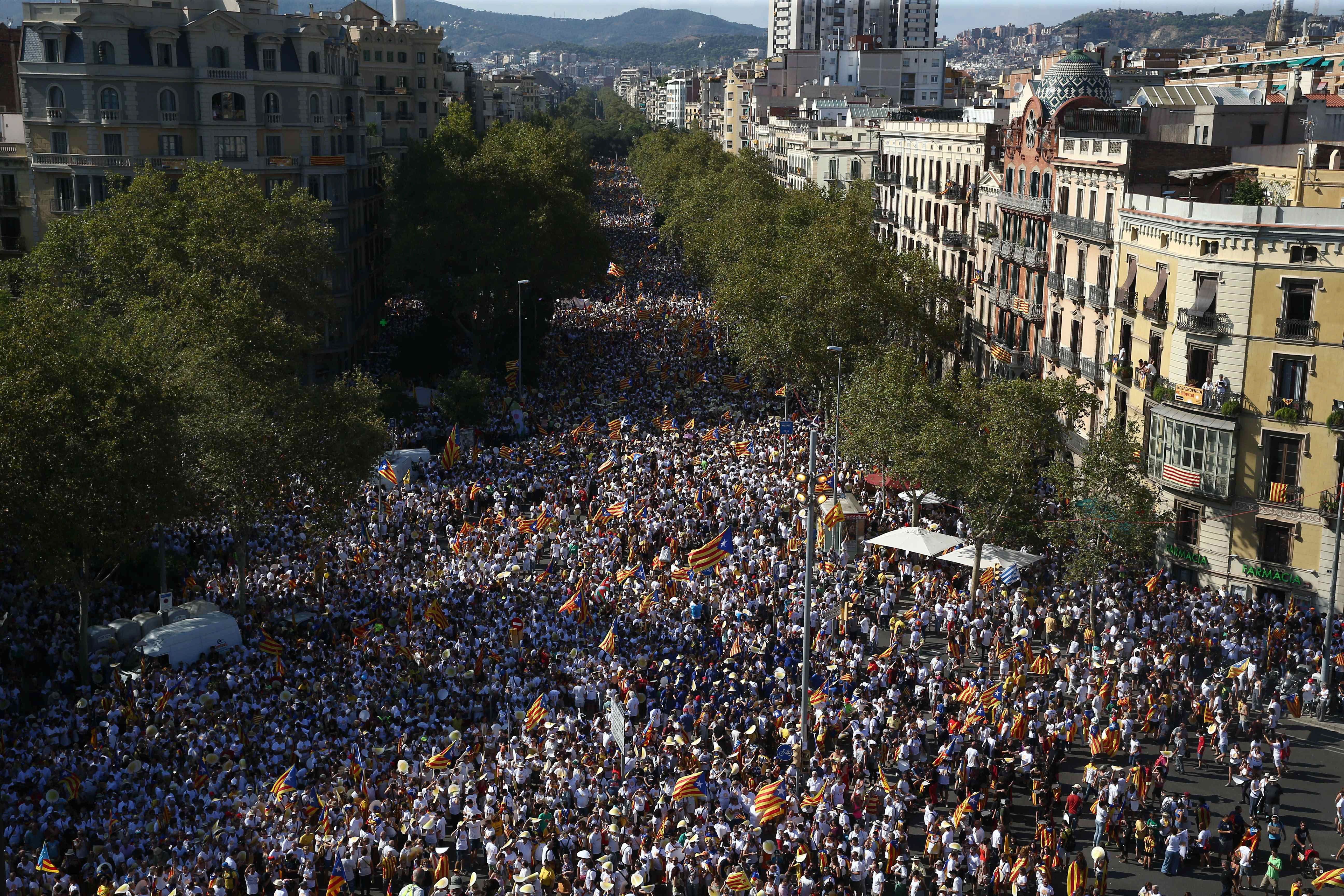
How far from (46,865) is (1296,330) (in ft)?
115

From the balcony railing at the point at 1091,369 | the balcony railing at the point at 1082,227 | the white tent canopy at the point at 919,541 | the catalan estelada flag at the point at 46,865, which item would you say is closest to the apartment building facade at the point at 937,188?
the balcony railing at the point at 1082,227

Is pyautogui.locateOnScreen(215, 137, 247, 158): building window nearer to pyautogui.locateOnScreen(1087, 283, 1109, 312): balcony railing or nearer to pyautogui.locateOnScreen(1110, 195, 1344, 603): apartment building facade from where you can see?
pyautogui.locateOnScreen(1087, 283, 1109, 312): balcony railing

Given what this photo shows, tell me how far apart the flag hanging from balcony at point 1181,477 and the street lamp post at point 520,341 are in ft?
106

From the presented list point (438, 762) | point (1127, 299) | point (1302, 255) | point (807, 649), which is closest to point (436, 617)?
point (438, 762)

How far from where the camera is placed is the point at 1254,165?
50.0 meters

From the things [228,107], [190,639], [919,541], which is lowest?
[190,639]

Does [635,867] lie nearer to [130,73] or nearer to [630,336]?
[130,73]

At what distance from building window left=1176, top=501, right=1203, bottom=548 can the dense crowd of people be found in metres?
1.43

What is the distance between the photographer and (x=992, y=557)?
1567 inches

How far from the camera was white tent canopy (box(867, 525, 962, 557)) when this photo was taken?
40.6m

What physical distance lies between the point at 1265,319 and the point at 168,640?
3236cm

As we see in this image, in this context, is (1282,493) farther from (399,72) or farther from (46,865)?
(399,72)

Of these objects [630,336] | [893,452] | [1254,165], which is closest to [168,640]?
[893,452]

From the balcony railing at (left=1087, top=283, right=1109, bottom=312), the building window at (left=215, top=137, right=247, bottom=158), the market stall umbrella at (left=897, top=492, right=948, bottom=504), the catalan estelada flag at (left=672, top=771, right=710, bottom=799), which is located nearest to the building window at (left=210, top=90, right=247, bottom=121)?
the building window at (left=215, top=137, right=247, bottom=158)
